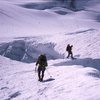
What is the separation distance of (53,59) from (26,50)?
10.7 ft

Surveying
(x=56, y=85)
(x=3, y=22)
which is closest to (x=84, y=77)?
(x=56, y=85)

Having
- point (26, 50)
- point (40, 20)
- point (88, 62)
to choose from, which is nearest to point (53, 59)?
point (26, 50)

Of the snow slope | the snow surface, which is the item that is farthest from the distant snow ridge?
the snow slope

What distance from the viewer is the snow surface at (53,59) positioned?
16.0 metres

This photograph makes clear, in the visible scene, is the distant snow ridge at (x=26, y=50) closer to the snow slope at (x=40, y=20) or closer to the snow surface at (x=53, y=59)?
the snow surface at (x=53, y=59)

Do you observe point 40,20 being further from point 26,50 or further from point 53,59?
point 53,59

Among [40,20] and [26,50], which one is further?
[40,20]

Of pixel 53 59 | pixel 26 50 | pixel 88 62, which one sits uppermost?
pixel 26 50

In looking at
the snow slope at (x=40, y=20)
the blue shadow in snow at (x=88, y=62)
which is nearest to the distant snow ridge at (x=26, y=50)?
the blue shadow in snow at (x=88, y=62)

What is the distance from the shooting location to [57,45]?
35906 mm

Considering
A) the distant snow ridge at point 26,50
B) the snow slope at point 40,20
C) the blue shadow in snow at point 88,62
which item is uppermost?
the snow slope at point 40,20

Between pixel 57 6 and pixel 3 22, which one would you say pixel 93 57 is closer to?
pixel 3 22

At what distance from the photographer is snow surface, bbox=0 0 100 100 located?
16000 millimetres

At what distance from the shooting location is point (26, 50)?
34156 mm
